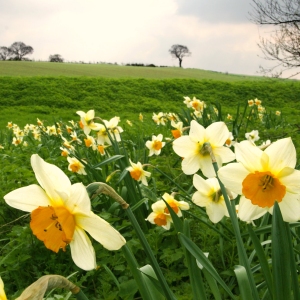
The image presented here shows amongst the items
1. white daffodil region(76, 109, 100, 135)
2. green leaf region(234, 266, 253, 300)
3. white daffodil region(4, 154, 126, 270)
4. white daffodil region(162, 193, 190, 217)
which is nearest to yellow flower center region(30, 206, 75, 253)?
white daffodil region(4, 154, 126, 270)

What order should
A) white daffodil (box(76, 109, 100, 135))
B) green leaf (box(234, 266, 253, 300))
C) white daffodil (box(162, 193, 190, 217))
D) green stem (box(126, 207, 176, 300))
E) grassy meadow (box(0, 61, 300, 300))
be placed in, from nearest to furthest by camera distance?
green stem (box(126, 207, 176, 300)) < green leaf (box(234, 266, 253, 300)) < grassy meadow (box(0, 61, 300, 300)) < white daffodil (box(162, 193, 190, 217)) < white daffodil (box(76, 109, 100, 135))

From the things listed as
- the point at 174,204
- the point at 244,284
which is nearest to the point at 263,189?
the point at 244,284

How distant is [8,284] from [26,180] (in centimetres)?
141

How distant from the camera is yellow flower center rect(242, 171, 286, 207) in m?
0.89

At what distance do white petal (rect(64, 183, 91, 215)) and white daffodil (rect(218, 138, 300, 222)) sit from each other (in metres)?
0.40

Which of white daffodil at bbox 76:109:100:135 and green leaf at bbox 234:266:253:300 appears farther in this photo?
white daffodil at bbox 76:109:100:135

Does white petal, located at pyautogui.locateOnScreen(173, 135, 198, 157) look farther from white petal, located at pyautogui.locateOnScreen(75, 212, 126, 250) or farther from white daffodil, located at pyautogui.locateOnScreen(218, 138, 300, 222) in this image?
→ white petal, located at pyautogui.locateOnScreen(75, 212, 126, 250)

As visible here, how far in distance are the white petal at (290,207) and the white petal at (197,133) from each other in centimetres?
54

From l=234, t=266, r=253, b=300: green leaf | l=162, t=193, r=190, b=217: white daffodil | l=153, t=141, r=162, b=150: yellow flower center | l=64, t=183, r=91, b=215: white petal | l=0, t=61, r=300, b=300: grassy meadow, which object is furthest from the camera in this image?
l=153, t=141, r=162, b=150: yellow flower center

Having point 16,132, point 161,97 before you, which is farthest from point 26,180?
point 161,97

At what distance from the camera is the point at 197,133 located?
4.64 feet

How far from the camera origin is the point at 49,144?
16.5ft

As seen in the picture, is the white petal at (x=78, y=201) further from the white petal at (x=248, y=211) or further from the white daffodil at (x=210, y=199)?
the white daffodil at (x=210, y=199)

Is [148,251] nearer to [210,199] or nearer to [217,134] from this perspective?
[210,199]
